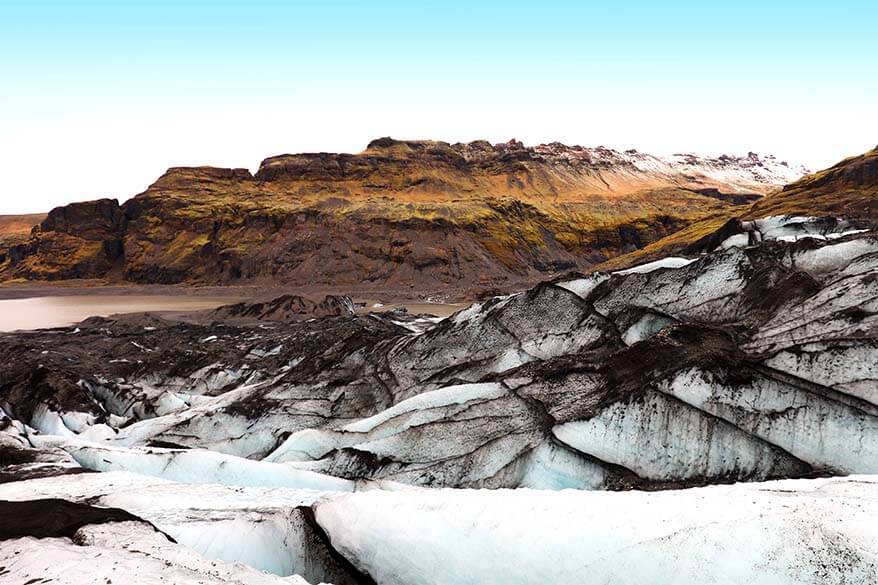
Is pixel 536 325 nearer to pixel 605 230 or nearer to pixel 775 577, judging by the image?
pixel 775 577

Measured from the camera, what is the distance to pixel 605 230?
11281cm

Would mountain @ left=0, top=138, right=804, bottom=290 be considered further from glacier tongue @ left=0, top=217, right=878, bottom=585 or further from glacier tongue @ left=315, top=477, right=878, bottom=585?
glacier tongue @ left=315, top=477, right=878, bottom=585

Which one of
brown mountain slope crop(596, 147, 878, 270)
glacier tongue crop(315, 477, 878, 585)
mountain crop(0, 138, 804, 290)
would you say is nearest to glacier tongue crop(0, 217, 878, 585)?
glacier tongue crop(315, 477, 878, 585)

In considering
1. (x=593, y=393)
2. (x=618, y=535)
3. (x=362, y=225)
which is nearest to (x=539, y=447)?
(x=593, y=393)

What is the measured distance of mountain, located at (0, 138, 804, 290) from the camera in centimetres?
9562

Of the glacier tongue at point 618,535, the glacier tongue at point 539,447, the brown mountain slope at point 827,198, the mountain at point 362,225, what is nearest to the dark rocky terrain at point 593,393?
the glacier tongue at point 539,447

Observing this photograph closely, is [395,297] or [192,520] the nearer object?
[192,520]

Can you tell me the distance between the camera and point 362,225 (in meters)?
103

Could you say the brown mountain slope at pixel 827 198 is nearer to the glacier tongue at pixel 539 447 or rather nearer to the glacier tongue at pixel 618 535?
the glacier tongue at pixel 539 447

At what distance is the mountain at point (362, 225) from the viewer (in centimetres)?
9562

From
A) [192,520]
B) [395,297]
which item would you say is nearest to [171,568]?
[192,520]

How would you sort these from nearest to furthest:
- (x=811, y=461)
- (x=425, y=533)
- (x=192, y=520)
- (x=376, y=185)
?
(x=425, y=533), (x=192, y=520), (x=811, y=461), (x=376, y=185)

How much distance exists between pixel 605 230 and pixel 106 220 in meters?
99.2

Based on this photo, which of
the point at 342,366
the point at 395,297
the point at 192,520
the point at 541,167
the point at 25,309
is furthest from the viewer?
the point at 541,167
